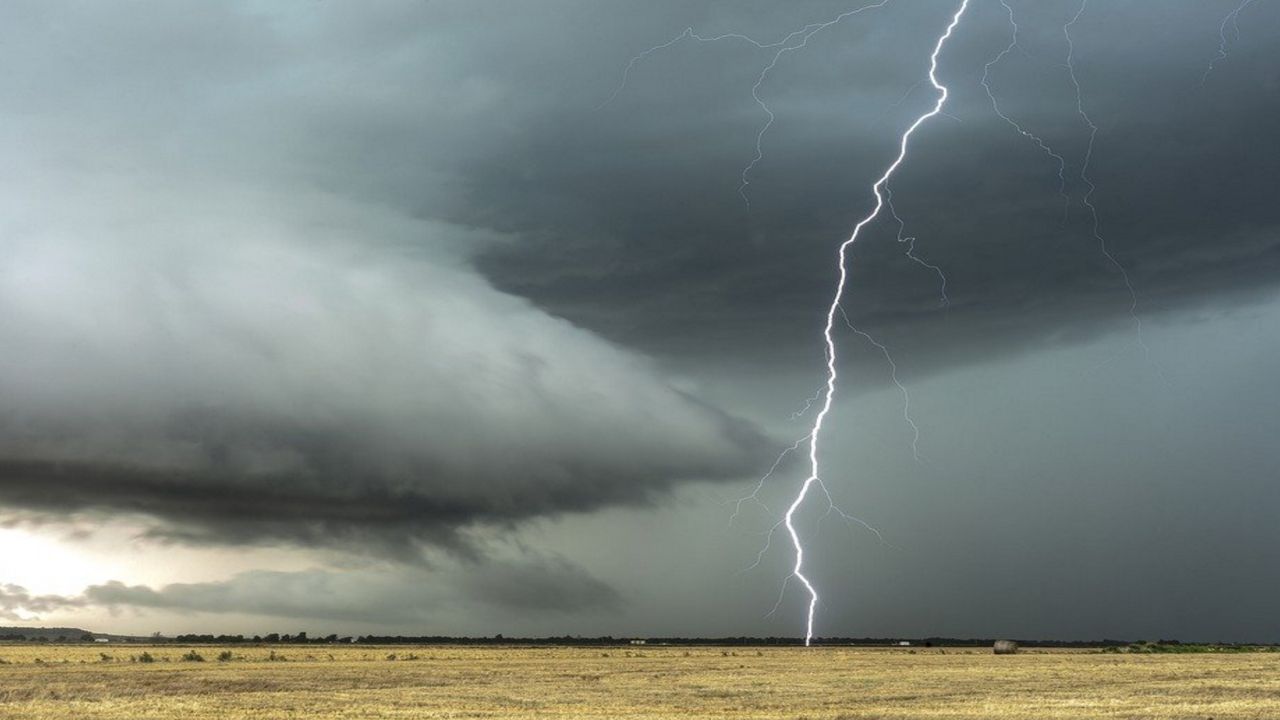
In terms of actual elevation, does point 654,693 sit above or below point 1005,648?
below

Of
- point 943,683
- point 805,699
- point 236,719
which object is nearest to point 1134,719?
point 805,699

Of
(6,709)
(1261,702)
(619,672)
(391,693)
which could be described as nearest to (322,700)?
(391,693)

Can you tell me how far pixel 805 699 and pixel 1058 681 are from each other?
14.9 meters

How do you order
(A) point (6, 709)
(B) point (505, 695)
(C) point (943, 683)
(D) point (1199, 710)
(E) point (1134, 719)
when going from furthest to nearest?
1. (C) point (943, 683)
2. (B) point (505, 695)
3. (A) point (6, 709)
4. (D) point (1199, 710)
5. (E) point (1134, 719)

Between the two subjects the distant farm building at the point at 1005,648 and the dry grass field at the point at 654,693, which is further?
the distant farm building at the point at 1005,648

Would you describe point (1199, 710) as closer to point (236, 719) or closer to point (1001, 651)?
point (236, 719)

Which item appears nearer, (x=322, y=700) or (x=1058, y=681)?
(x=322, y=700)

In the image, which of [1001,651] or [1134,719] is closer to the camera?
[1134,719]

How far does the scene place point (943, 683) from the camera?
43125 millimetres

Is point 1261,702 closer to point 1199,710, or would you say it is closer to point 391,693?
point 1199,710

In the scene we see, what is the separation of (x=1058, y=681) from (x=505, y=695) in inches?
911

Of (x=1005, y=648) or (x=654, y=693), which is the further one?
(x=1005, y=648)

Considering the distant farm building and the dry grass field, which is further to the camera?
the distant farm building

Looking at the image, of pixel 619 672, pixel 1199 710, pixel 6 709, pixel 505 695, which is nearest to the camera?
pixel 1199 710
